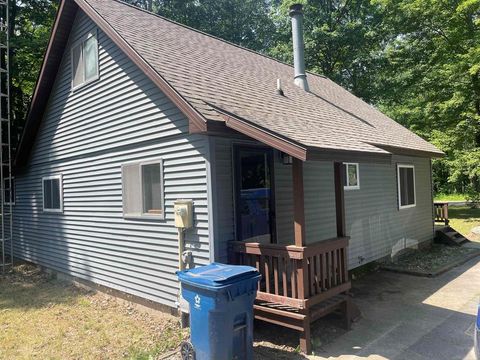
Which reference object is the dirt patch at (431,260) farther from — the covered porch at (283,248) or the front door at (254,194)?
the front door at (254,194)

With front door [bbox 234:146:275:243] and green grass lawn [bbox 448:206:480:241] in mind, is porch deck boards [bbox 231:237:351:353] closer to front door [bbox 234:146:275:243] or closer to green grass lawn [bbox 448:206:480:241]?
front door [bbox 234:146:275:243]

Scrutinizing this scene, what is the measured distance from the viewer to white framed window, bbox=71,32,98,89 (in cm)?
818

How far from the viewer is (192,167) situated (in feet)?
19.1

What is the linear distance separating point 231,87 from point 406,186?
660 cm

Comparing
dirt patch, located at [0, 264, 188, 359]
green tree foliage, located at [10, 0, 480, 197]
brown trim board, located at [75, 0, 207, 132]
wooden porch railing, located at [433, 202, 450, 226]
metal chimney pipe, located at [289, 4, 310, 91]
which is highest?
green tree foliage, located at [10, 0, 480, 197]

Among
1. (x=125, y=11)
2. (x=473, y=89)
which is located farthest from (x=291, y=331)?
(x=473, y=89)

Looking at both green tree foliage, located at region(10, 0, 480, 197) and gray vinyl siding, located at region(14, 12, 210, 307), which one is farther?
green tree foliage, located at region(10, 0, 480, 197)

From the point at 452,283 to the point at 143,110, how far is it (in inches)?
275

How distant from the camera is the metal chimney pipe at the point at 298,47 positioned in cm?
1025

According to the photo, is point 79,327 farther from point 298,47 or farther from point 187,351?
point 298,47

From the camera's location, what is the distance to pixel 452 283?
788 cm

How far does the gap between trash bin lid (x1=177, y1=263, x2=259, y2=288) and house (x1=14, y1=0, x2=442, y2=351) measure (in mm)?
864

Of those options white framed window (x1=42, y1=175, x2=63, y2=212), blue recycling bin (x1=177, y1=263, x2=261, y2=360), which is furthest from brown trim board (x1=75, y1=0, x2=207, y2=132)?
white framed window (x1=42, y1=175, x2=63, y2=212)

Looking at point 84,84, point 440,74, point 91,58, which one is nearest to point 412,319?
point 84,84
